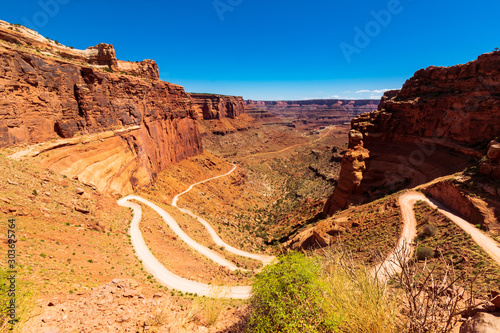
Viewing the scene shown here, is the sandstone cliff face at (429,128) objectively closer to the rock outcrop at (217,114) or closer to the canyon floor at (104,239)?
the canyon floor at (104,239)

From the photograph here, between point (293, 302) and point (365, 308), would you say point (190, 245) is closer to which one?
point (293, 302)

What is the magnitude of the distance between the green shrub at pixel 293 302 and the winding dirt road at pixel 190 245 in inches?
154

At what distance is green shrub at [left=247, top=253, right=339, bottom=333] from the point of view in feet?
21.2

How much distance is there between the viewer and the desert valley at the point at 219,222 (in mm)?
7227

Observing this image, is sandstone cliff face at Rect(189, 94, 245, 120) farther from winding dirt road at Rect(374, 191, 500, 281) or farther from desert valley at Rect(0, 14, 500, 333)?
winding dirt road at Rect(374, 191, 500, 281)

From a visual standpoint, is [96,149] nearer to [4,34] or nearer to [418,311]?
[4,34]

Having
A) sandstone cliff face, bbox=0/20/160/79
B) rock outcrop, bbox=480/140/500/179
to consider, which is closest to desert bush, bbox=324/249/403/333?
rock outcrop, bbox=480/140/500/179

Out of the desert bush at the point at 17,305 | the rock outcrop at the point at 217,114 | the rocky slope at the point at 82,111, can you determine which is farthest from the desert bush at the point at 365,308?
the rock outcrop at the point at 217,114

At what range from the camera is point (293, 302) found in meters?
7.26

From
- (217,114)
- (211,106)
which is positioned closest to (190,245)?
(217,114)

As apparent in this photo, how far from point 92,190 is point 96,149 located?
805cm

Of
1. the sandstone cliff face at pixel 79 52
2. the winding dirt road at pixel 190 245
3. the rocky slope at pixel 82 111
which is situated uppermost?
the sandstone cliff face at pixel 79 52

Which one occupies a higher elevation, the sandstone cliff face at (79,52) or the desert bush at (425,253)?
the sandstone cliff face at (79,52)

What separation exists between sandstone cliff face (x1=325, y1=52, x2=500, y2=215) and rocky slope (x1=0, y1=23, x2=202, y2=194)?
32.6m
